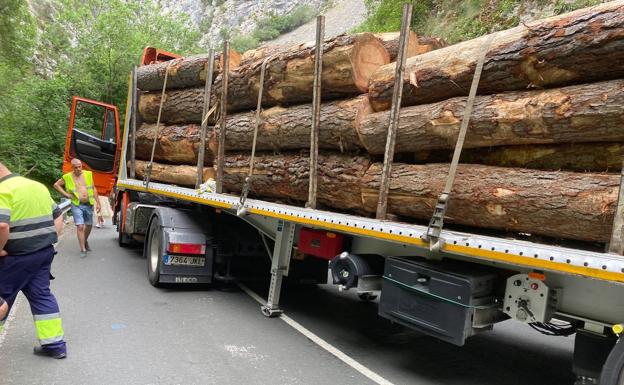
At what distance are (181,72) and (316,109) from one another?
150 inches

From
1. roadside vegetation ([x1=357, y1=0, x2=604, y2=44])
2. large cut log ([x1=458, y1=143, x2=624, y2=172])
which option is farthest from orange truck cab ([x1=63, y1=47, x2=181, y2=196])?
large cut log ([x1=458, y1=143, x2=624, y2=172])

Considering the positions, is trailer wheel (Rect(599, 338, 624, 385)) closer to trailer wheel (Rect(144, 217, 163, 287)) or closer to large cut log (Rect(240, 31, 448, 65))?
large cut log (Rect(240, 31, 448, 65))

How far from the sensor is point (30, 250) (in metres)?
3.89

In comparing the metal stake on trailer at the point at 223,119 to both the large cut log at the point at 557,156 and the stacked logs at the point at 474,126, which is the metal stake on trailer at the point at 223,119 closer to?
the stacked logs at the point at 474,126

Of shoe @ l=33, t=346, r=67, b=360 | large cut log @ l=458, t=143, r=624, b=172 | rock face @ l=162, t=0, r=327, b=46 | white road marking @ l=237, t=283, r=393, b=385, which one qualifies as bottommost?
shoe @ l=33, t=346, r=67, b=360

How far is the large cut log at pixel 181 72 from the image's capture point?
6.86 meters

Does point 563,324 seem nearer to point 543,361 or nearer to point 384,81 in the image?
point 543,361

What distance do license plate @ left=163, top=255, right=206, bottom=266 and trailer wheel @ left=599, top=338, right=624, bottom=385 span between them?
A: 495cm

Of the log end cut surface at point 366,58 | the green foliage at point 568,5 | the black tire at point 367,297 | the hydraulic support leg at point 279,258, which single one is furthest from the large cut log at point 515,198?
the green foliage at point 568,5

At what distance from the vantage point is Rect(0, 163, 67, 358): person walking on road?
3758 mm

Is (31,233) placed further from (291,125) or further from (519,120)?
(519,120)

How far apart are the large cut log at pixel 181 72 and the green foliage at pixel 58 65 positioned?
10679 mm

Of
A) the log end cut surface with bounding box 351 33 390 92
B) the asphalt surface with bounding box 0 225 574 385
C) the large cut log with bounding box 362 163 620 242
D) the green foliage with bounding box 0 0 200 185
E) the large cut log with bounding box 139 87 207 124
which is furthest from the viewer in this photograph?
the green foliage with bounding box 0 0 200 185

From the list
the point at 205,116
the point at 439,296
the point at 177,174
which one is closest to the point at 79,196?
the point at 177,174
